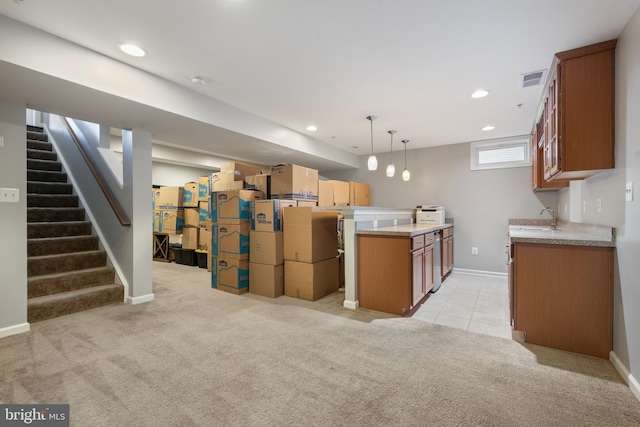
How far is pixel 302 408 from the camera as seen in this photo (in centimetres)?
163

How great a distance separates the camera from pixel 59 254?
3607mm

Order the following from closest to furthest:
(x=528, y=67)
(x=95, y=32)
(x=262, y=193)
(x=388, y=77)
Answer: (x=95, y=32) → (x=528, y=67) → (x=388, y=77) → (x=262, y=193)

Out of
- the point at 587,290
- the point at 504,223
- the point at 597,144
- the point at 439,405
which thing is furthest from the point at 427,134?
the point at 439,405

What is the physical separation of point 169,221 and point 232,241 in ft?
9.48

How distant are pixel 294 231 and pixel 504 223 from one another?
379cm

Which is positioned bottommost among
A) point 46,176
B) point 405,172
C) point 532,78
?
point 46,176

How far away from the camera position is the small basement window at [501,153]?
4.99 metres

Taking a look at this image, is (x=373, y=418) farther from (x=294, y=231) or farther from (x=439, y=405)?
(x=294, y=231)

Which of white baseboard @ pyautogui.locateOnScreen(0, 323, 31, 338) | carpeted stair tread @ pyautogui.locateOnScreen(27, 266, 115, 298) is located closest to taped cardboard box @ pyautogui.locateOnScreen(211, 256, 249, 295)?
carpeted stair tread @ pyautogui.locateOnScreen(27, 266, 115, 298)

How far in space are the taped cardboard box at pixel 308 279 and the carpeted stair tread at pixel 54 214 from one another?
121 inches

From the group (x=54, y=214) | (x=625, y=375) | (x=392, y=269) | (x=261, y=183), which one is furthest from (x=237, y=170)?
(x=625, y=375)

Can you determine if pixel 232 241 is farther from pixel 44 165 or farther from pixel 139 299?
pixel 44 165

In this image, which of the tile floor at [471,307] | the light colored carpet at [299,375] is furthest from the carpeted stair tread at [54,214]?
the tile floor at [471,307]

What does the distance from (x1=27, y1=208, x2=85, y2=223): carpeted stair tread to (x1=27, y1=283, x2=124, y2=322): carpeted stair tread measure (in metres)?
1.32
